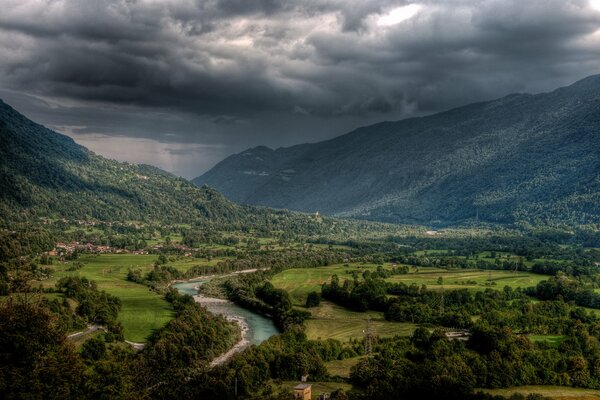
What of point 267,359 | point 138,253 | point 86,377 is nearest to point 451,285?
point 267,359

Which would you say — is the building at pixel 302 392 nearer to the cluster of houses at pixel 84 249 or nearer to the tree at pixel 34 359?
the tree at pixel 34 359

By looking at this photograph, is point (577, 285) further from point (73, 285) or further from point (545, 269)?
point (73, 285)

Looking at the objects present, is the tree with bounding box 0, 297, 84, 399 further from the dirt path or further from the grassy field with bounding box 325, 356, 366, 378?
the grassy field with bounding box 325, 356, 366, 378

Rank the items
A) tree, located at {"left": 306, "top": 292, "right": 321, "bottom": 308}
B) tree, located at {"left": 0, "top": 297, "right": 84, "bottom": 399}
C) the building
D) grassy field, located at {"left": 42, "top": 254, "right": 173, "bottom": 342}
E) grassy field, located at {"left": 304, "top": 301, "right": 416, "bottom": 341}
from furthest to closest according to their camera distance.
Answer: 1. tree, located at {"left": 306, "top": 292, "right": 321, "bottom": 308}
2. grassy field, located at {"left": 42, "top": 254, "right": 173, "bottom": 342}
3. grassy field, located at {"left": 304, "top": 301, "right": 416, "bottom": 341}
4. the building
5. tree, located at {"left": 0, "top": 297, "right": 84, "bottom": 399}

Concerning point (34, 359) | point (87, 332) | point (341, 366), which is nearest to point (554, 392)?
point (341, 366)

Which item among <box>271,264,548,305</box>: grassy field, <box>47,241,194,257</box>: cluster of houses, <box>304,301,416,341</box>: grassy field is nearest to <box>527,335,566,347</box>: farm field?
<box>304,301,416,341</box>: grassy field

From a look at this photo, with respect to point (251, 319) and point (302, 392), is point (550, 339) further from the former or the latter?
point (251, 319)

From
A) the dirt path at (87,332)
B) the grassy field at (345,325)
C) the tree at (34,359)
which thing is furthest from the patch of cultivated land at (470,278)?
the tree at (34,359)
